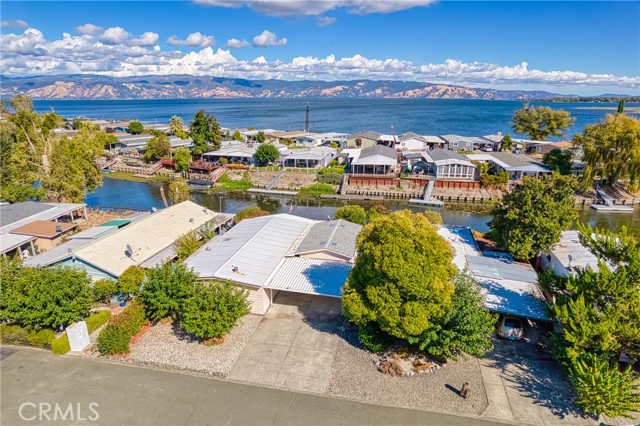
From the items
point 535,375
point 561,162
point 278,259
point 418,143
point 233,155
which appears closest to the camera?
point 535,375

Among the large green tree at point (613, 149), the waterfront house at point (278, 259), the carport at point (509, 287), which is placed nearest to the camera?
the carport at point (509, 287)

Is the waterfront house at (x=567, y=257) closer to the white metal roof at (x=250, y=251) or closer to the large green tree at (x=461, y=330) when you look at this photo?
the large green tree at (x=461, y=330)

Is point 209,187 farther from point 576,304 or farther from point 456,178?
point 576,304

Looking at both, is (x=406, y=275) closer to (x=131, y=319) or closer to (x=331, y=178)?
(x=131, y=319)

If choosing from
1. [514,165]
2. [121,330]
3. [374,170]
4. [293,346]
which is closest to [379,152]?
[374,170]

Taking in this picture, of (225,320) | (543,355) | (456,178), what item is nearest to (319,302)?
(225,320)

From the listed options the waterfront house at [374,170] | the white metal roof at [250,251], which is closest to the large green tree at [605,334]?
the white metal roof at [250,251]
